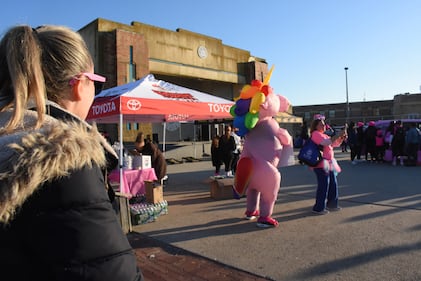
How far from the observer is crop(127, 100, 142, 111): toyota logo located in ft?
23.2

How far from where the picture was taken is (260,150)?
219 inches

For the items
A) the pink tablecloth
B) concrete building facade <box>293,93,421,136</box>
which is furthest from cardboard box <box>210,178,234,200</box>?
concrete building facade <box>293,93,421,136</box>

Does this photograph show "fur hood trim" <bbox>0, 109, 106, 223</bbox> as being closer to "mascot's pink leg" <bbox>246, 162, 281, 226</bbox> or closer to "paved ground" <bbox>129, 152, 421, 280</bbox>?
"paved ground" <bbox>129, 152, 421, 280</bbox>

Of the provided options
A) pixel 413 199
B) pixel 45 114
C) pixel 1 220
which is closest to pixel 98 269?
pixel 1 220

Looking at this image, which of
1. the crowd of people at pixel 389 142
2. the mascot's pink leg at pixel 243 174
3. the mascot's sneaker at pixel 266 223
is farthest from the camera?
the crowd of people at pixel 389 142

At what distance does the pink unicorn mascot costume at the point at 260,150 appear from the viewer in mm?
5461

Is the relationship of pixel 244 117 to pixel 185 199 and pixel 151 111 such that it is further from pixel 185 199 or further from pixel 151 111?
pixel 185 199

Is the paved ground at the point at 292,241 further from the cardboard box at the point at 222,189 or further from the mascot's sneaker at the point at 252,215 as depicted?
the cardboard box at the point at 222,189

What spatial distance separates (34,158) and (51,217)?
0.60 feet

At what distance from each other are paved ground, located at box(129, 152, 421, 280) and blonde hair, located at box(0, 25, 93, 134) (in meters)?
3.03

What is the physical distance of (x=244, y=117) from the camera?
5750 mm

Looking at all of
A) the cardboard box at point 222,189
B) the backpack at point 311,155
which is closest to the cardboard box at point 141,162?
the cardboard box at point 222,189

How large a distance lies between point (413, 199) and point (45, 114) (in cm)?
789

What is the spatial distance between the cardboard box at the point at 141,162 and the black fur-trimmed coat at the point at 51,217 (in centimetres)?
694
